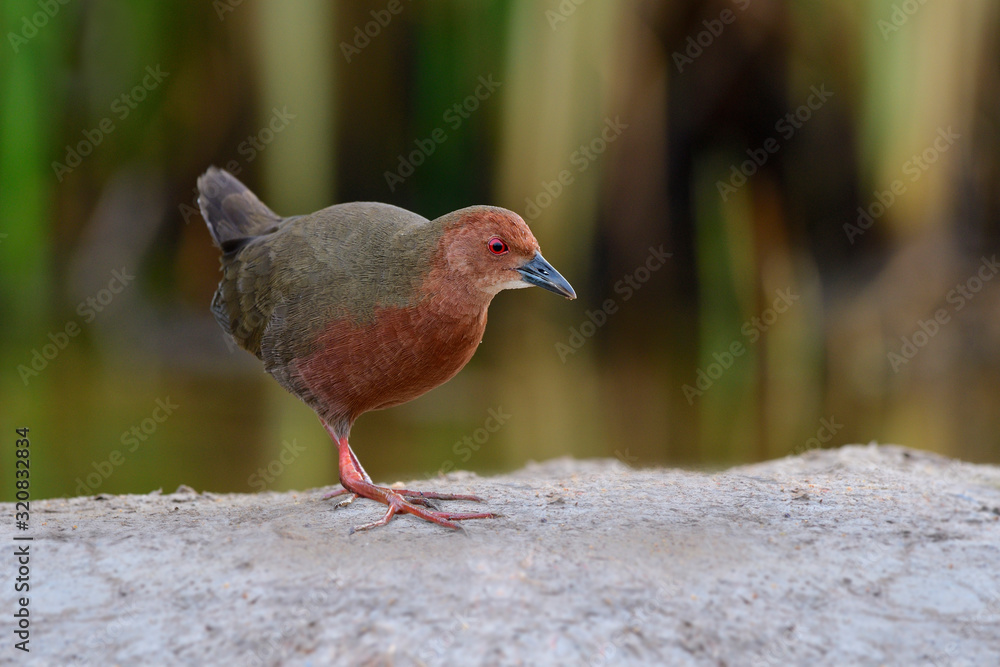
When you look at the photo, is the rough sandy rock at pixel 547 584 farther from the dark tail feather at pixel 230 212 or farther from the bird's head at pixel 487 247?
the dark tail feather at pixel 230 212

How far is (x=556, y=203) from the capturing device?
23.5ft

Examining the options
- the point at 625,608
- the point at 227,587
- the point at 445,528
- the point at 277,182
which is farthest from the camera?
the point at 277,182

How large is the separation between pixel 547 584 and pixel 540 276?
1209 mm

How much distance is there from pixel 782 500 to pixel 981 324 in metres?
Result: 5.96

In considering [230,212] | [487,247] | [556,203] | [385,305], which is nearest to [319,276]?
[385,305]

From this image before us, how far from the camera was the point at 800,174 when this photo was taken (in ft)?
27.1

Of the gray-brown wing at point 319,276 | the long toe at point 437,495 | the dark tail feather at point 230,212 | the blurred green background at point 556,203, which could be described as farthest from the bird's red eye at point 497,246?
the blurred green background at point 556,203

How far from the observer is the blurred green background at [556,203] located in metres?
6.53

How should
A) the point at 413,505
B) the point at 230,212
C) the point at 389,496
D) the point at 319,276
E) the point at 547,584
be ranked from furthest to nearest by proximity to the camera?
the point at 230,212 → the point at 319,276 → the point at 413,505 → the point at 389,496 → the point at 547,584

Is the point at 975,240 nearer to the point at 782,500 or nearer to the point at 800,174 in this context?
the point at 800,174

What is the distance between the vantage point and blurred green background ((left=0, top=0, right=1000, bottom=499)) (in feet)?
21.4

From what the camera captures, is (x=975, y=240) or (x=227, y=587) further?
(x=975, y=240)

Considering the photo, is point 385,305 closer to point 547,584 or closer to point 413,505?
point 413,505

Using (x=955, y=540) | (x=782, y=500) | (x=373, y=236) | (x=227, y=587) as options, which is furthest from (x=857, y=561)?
(x=373, y=236)
